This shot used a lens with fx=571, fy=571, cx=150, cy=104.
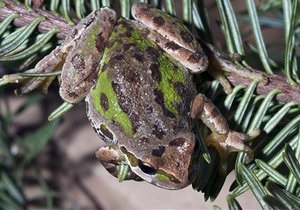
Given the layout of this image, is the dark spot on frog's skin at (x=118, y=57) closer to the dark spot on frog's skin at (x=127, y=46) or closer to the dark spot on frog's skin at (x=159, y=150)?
the dark spot on frog's skin at (x=127, y=46)

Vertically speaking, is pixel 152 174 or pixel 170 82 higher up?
pixel 170 82

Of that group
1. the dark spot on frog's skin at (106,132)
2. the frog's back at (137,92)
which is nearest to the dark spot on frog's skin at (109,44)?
the frog's back at (137,92)

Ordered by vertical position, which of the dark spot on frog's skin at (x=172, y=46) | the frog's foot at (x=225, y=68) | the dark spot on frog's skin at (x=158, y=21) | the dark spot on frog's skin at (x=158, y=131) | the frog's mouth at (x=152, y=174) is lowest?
the frog's mouth at (x=152, y=174)

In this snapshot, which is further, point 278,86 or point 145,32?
point 145,32

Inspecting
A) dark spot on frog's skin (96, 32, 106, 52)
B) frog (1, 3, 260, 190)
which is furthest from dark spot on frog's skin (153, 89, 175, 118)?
dark spot on frog's skin (96, 32, 106, 52)

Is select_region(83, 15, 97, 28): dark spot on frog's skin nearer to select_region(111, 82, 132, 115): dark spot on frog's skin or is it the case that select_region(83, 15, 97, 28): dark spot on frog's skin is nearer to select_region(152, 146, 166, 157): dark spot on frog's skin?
select_region(111, 82, 132, 115): dark spot on frog's skin

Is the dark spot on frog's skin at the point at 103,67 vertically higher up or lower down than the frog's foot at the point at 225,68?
lower down

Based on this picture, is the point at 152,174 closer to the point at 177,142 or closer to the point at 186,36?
the point at 177,142

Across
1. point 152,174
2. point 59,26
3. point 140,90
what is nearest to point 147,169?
point 152,174
